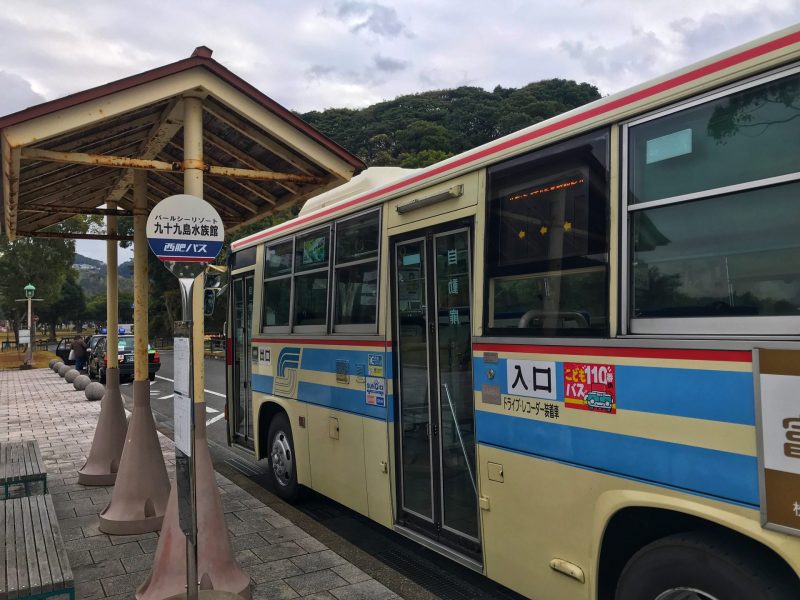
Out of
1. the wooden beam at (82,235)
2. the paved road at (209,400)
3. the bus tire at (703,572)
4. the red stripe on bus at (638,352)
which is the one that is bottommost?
the paved road at (209,400)

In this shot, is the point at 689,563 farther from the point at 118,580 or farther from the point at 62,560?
the point at 118,580

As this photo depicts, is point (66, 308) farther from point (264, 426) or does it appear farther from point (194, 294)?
point (194, 294)

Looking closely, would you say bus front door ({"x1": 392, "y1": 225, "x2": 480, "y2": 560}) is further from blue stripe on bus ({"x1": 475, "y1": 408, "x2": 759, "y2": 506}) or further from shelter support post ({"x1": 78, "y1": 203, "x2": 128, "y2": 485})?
shelter support post ({"x1": 78, "y1": 203, "x2": 128, "y2": 485})

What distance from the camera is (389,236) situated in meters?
5.02

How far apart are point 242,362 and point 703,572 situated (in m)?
6.38

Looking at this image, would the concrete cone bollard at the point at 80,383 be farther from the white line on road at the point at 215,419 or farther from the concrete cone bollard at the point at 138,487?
→ the concrete cone bollard at the point at 138,487

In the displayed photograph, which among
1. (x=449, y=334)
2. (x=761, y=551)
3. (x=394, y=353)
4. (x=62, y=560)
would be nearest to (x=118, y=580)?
(x=62, y=560)

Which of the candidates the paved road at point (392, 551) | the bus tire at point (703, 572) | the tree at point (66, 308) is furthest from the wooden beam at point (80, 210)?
the tree at point (66, 308)

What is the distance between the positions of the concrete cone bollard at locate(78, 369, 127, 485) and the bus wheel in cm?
177

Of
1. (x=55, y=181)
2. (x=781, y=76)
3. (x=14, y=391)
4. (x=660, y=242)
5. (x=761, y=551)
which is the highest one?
(x=55, y=181)

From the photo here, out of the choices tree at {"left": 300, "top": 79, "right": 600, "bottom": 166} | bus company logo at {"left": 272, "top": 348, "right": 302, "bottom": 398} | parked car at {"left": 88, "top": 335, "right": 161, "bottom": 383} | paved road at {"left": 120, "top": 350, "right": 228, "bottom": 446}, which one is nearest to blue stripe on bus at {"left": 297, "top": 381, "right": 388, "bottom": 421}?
bus company logo at {"left": 272, "top": 348, "right": 302, "bottom": 398}

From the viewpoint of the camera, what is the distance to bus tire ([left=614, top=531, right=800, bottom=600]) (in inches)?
97.7

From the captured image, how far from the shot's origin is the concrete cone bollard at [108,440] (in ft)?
23.7

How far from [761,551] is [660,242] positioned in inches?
54.3
